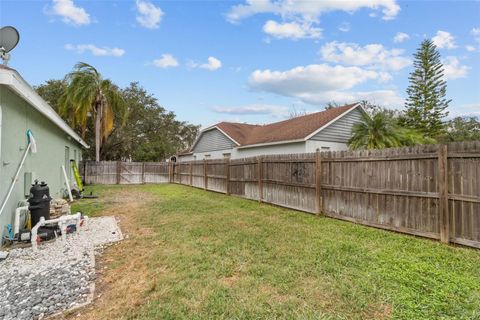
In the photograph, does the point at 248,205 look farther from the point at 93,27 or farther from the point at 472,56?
the point at 472,56

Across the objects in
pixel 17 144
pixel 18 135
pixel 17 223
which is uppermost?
pixel 18 135

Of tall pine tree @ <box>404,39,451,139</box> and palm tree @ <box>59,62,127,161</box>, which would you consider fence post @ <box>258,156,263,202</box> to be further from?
tall pine tree @ <box>404,39,451,139</box>

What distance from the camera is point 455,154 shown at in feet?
14.7

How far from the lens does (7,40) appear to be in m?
5.07

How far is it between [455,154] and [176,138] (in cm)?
2784

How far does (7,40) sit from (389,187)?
7.94 metres

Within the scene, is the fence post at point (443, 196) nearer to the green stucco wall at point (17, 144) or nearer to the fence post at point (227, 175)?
the green stucco wall at point (17, 144)

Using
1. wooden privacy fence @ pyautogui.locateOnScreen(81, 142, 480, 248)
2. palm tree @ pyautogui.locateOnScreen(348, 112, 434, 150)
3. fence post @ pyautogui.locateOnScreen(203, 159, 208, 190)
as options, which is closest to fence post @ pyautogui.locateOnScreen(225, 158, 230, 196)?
wooden privacy fence @ pyautogui.locateOnScreen(81, 142, 480, 248)

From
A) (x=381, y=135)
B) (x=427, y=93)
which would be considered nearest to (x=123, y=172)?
(x=381, y=135)

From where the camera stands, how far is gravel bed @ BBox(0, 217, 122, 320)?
8.96 feet

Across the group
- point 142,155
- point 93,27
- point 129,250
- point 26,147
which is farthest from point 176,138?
point 129,250

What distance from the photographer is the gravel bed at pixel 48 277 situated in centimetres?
273

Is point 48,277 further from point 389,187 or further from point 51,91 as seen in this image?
point 51,91

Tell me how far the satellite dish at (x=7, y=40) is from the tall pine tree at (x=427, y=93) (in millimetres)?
22813
